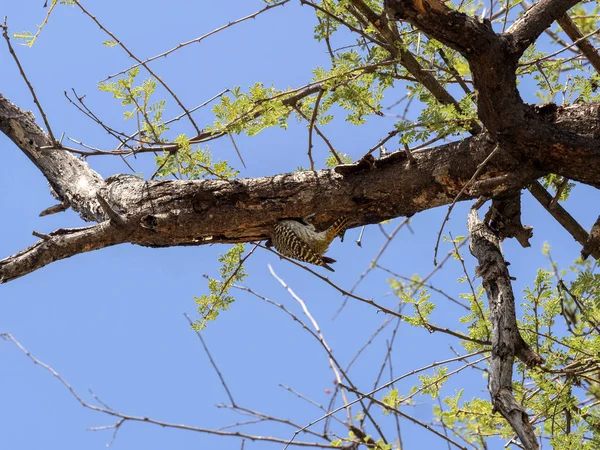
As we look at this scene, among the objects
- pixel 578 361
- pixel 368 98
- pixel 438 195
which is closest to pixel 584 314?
pixel 578 361

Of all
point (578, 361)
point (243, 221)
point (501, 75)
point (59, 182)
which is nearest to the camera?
point (501, 75)

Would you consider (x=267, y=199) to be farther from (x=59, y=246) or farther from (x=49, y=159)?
(x=49, y=159)

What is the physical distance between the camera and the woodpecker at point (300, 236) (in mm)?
3648

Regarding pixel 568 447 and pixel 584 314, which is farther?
pixel 584 314

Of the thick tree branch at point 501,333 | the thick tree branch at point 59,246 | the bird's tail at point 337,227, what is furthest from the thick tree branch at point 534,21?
the thick tree branch at point 59,246

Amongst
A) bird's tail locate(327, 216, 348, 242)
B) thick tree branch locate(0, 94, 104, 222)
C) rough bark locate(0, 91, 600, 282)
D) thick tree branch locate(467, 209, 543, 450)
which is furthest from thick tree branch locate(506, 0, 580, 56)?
thick tree branch locate(0, 94, 104, 222)

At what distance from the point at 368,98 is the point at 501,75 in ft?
3.22

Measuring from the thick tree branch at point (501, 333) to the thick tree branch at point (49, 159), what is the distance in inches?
87.9

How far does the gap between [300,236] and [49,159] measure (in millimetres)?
1715

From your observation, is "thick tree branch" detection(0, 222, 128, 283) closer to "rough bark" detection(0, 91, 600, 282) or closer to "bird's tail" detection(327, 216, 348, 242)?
"rough bark" detection(0, 91, 600, 282)

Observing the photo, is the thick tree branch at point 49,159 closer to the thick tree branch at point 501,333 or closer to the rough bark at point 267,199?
the rough bark at point 267,199

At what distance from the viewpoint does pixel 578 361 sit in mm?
3357

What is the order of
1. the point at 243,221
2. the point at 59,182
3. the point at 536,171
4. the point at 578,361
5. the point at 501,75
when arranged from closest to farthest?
the point at 501,75
the point at 536,171
the point at 578,361
the point at 243,221
the point at 59,182

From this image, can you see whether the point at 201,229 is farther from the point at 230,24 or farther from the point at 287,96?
the point at 230,24
